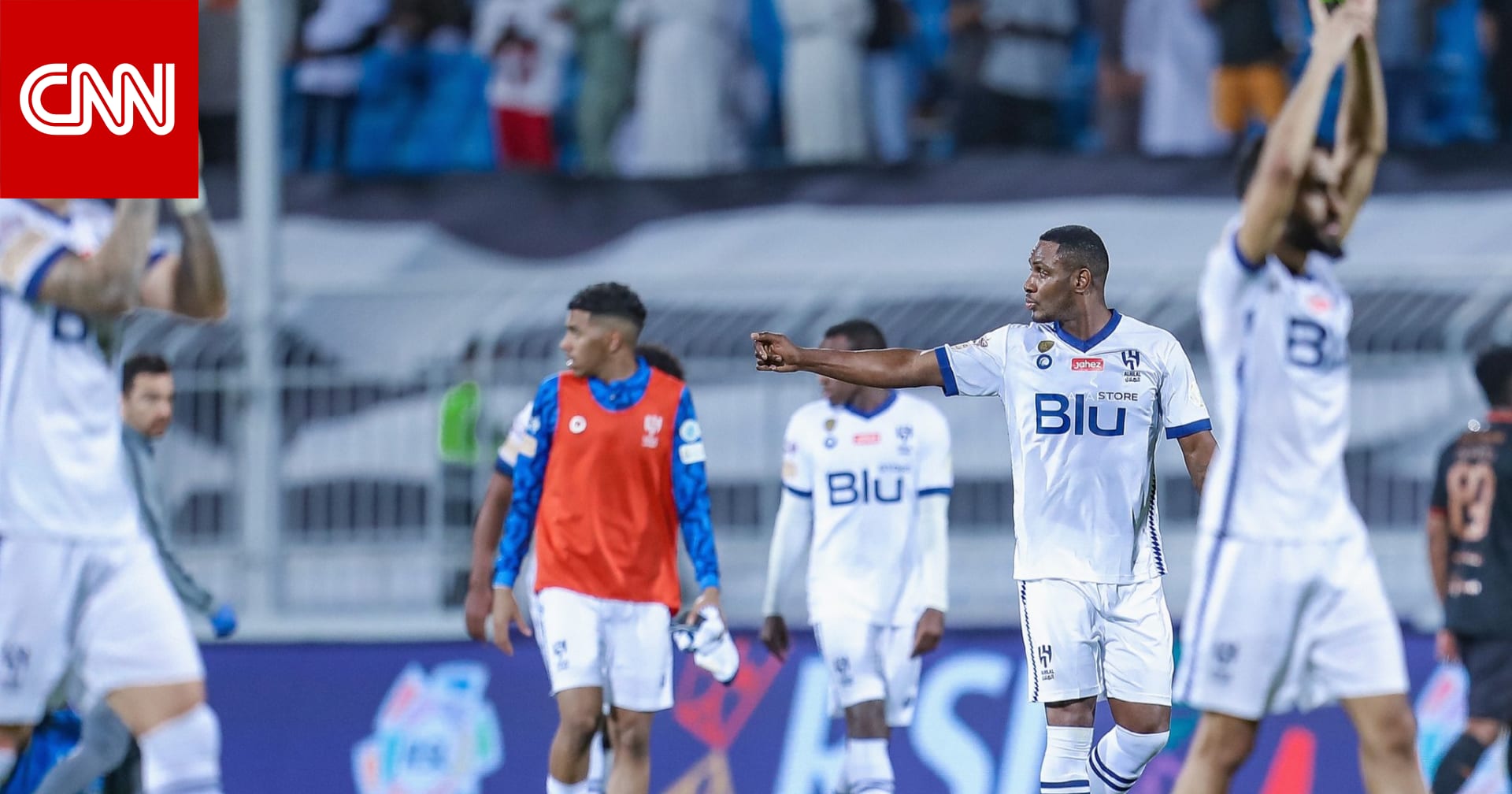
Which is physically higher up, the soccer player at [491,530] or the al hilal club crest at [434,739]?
the soccer player at [491,530]

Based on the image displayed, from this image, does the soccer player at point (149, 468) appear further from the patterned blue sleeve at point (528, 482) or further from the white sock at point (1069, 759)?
the white sock at point (1069, 759)

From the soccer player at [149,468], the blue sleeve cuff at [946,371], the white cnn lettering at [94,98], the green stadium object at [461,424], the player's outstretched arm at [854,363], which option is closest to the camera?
the player's outstretched arm at [854,363]

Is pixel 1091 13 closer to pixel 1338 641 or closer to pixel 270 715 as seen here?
pixel 270 715

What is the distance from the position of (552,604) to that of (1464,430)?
16.4ft

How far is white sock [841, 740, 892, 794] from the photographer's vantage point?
9.62m

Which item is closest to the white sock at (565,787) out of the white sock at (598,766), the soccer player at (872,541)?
the white sock at (598,766)

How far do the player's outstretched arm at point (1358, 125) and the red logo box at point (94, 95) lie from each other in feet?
15.2

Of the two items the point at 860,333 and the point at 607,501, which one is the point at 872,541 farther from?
the point at 607,501

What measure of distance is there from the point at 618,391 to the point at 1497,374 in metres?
4.04

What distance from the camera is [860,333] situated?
9781mm

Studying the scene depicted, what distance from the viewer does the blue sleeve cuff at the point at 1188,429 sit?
316 inches

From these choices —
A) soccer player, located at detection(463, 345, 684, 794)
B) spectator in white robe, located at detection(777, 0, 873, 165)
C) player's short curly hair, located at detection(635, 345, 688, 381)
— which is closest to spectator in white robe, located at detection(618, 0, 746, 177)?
spectator in white robe, located at detection(777, 0, 873, 165)

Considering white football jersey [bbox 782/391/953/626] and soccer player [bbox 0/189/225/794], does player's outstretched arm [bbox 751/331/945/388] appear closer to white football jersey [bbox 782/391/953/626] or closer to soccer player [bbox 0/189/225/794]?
soccer player [bbox 0/189/225/794]

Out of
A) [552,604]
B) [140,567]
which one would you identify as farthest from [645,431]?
[140,567]
